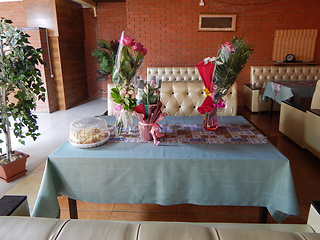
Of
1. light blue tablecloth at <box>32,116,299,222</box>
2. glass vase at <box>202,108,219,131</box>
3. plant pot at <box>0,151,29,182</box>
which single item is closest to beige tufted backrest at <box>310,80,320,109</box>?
glass vase at <box>202,108,219,131</box>

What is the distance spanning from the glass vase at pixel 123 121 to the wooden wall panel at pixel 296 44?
206 inches

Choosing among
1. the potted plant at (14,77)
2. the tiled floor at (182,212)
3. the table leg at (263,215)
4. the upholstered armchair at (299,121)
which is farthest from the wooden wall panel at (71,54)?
the table leg at (263,215)

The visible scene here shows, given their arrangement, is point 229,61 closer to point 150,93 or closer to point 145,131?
point 150,93

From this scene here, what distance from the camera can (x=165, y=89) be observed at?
2.66 meters

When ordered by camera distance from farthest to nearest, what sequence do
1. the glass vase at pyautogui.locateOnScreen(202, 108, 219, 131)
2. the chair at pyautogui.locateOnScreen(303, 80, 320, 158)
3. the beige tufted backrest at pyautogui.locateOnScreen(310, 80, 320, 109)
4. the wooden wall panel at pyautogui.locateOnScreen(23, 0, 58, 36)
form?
the wooden wall panel at pyautogui.locateOnScreen(23, 0, 58, 36) < the beige tufted backrest at pyautogui.locateOnScreen(310, 80, 320, 109) < the chair at pyautogui.locateOnScreen(303, 80, 320, 158) < the glass vase at pyautogui.locateOnScreen(202, 108, 219, 131)

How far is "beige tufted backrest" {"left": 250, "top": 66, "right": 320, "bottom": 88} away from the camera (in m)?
5.36

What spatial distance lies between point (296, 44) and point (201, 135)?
5.27 meters

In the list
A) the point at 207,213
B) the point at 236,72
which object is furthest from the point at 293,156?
the point at 236,72

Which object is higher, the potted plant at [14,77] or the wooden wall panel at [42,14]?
the wooden wall panel at [42,14]

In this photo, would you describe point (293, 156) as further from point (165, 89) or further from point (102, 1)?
point (102, 1)

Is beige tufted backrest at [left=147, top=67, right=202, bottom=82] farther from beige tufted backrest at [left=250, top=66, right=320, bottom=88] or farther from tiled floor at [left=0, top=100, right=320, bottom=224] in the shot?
tiled floor at [left=0, top=100, right=320, bottom=224]

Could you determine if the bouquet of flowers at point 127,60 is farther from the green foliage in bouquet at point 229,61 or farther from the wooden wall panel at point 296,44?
the wooden wall panel at point 296,44

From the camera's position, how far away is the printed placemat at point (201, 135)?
62.7 inches

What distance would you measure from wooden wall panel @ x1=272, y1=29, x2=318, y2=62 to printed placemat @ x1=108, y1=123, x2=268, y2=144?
4.64 metres
